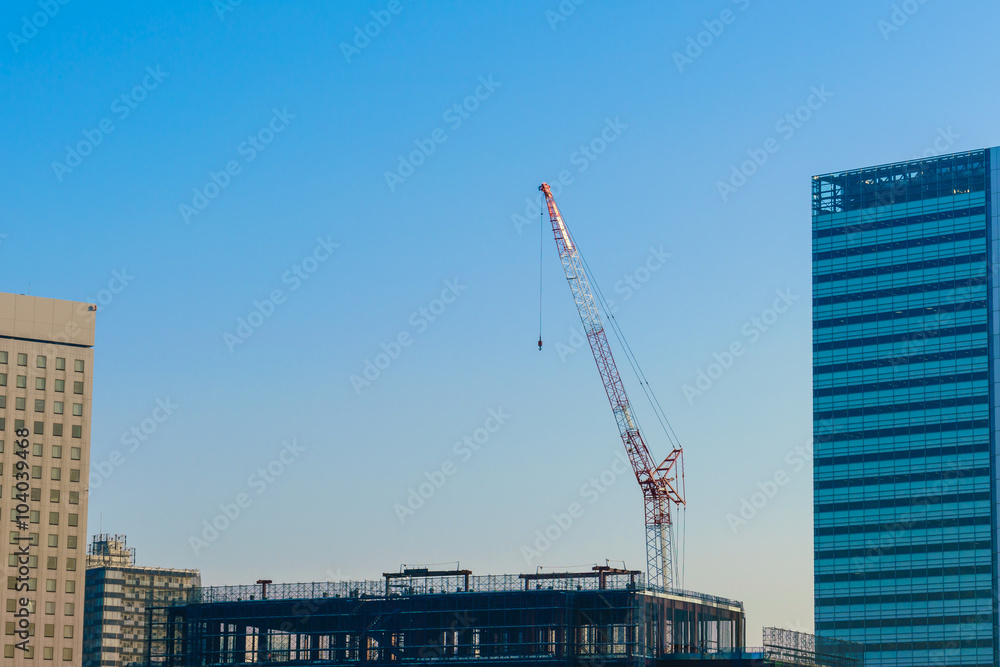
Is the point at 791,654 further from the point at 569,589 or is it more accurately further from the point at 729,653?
the point at 569,589

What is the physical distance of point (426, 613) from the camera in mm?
199625

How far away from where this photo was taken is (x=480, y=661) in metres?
196

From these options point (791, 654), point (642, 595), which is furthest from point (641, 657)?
point (791, 654)

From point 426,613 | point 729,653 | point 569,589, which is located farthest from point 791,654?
point 426,613

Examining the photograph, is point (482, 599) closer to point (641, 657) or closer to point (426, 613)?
point (426, 613)

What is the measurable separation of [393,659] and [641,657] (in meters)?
32.5

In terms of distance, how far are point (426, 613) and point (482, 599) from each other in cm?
772

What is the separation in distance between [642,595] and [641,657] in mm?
7282

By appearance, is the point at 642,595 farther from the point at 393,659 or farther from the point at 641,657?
the point at 393,659

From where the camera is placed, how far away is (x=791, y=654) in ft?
634

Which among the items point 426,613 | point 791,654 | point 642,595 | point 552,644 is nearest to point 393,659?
point 426,613

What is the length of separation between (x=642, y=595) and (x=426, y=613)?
2837cm

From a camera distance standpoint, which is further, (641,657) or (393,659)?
(393,659)

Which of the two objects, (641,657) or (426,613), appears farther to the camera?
(426,613)
